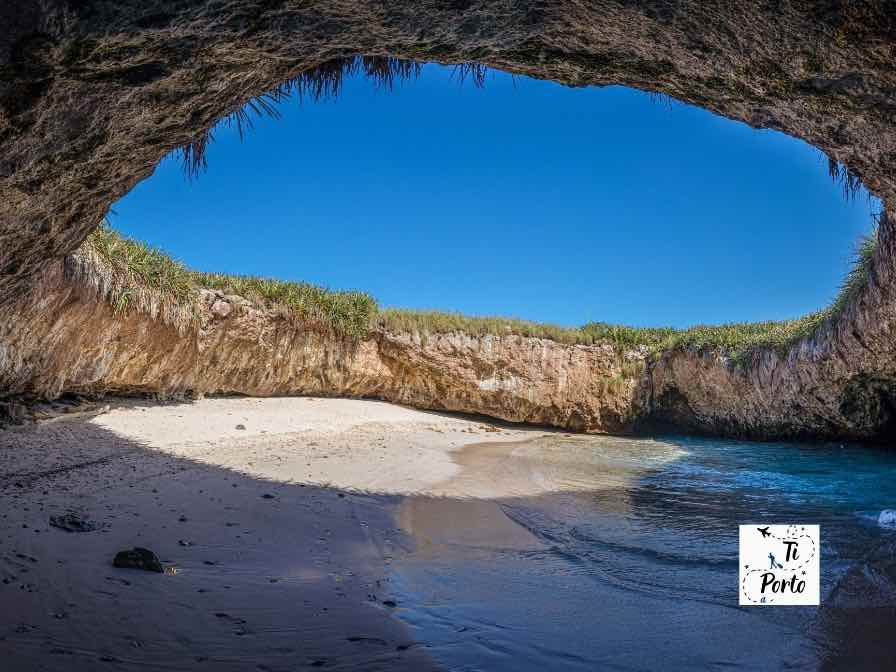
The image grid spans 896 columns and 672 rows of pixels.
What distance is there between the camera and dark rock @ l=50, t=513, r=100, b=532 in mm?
3280

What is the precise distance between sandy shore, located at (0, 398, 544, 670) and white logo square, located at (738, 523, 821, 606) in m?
1.97

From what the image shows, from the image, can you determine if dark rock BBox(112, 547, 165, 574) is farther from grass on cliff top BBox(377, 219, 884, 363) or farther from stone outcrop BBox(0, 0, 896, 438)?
grass on cliff top BBox(377, 219, 884, 363)

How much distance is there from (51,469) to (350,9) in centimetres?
472

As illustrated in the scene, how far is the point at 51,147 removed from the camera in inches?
80.9

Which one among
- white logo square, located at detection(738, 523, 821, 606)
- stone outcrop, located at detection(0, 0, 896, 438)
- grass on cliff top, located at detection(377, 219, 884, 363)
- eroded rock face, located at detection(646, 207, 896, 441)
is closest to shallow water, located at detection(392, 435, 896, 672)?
white logo square, located at detection(738, 523, 821, 606)

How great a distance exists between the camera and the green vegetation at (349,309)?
6.97 m

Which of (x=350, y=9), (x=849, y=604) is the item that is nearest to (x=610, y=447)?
(x=849, y=604)

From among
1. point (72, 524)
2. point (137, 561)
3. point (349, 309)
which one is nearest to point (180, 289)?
point (349, 309)

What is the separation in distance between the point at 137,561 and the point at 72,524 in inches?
34.0

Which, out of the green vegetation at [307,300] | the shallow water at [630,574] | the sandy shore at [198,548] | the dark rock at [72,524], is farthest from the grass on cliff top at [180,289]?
the shallow water at [630,574]

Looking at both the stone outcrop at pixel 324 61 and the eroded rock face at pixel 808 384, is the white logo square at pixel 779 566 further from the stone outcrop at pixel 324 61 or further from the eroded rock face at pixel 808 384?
the eroded rock face at pixel 808 384

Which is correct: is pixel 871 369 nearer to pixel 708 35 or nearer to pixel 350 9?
pixel 708 35

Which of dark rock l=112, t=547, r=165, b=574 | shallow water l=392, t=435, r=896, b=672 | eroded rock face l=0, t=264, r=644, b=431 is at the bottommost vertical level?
shallow water l=392, t=435, r=896, b=672

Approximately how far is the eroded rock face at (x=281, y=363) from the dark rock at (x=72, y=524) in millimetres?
2802
